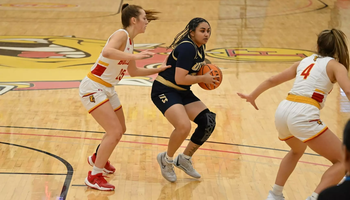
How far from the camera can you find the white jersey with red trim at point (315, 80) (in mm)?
3752

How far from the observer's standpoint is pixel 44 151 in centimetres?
561

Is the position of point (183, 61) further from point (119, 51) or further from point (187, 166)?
point (187, 166)

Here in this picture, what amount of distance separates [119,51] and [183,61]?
2.17ft

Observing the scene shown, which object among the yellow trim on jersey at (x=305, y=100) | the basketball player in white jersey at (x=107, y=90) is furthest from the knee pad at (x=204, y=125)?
the yellow trim on jersey at (x=305, y=100)

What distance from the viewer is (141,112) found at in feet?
23.4

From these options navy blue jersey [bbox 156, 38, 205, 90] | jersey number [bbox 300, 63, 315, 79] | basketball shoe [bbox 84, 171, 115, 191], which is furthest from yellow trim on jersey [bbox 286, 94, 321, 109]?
basketball shoe [bbox 84, 171, 115, 191]

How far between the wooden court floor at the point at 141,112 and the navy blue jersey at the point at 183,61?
1.08 m

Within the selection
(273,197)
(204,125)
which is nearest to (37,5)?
(204,125)

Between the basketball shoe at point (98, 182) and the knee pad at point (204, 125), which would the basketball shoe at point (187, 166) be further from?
the basketball shoe at point (98, 182)

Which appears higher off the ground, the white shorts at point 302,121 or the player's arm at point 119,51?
the player's arm at point 119,51

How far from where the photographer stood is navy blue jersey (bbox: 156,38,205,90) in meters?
4.54

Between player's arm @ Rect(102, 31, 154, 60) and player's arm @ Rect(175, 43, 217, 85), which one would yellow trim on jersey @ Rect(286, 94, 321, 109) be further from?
player's arm @ Rect(102, 31, 154, 60)

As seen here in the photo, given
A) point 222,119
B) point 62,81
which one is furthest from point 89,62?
point 222,119

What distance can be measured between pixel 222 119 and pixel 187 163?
2.07 meters
